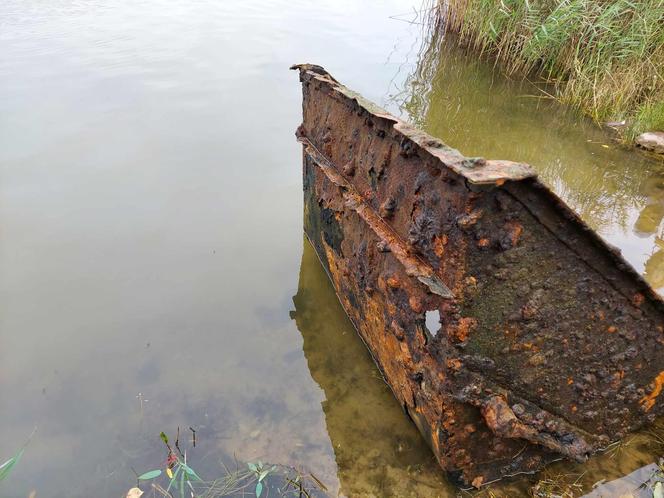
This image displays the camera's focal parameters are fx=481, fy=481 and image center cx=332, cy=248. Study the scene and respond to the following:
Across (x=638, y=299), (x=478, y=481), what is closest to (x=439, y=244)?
(x=638, y=299)

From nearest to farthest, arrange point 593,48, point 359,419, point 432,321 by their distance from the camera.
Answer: point 432,321 → point 359,419 → point 593,48

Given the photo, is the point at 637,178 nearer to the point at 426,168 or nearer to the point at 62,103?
the point at 426,168

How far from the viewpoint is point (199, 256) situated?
3.43m

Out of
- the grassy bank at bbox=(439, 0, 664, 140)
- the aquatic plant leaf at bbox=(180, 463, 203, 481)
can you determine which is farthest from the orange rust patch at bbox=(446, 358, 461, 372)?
the grassy bank at bbox=(439, 0, 664, 140)

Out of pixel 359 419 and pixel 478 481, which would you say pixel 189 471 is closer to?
pixel 359 419

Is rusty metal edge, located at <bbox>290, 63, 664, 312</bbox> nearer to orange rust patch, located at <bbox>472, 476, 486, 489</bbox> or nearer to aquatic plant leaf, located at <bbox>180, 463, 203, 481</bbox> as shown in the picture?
orange rust patch, located at <bbox>472, 476, 486, 489</bbox>

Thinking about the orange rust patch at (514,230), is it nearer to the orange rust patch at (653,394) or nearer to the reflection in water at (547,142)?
the orange rust patch at (653,394)

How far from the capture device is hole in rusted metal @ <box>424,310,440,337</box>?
1.61 metres

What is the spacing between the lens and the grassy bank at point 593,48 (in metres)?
5.33

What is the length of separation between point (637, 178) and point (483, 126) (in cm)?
179

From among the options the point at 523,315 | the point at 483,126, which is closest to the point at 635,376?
the point at 523,315

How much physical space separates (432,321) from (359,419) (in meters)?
0.84

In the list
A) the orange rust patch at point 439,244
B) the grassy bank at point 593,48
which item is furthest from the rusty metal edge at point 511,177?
the grassy bank at point 593,48

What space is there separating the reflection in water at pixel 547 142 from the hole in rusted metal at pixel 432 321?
2278 millimetres
